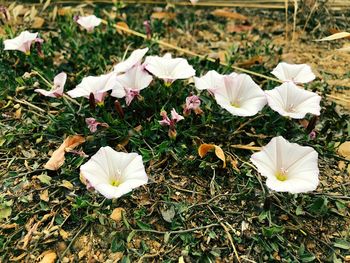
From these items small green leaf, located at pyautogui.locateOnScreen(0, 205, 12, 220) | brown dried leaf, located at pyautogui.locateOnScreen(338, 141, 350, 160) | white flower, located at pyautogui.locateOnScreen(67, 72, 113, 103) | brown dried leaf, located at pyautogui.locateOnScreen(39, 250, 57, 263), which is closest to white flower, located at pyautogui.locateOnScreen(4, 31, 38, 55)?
white flower, located at pyautogui.locateOnScreen(67, 72, 113, 103)

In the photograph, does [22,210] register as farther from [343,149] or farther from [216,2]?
[216,2]

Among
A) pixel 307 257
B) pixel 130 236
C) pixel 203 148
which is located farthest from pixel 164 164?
pixel 307 257

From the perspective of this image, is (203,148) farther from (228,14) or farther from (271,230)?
(228,14)

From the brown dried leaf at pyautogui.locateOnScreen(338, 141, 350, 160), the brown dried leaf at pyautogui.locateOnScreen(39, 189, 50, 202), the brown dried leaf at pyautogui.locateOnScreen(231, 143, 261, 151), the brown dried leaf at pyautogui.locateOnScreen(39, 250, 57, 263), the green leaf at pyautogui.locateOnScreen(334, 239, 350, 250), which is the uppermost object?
the brown dried leaf at pyautogui.locateOnScreen(338, 141, 350, 160)

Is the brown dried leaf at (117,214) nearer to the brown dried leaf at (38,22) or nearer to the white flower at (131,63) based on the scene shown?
the white flower at (131,63)

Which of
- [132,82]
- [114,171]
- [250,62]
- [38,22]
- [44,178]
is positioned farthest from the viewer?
[38,22]

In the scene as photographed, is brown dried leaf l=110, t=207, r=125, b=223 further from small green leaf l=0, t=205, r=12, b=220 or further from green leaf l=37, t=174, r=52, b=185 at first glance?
small green leaf l=0, t=205, r=12, b=220
